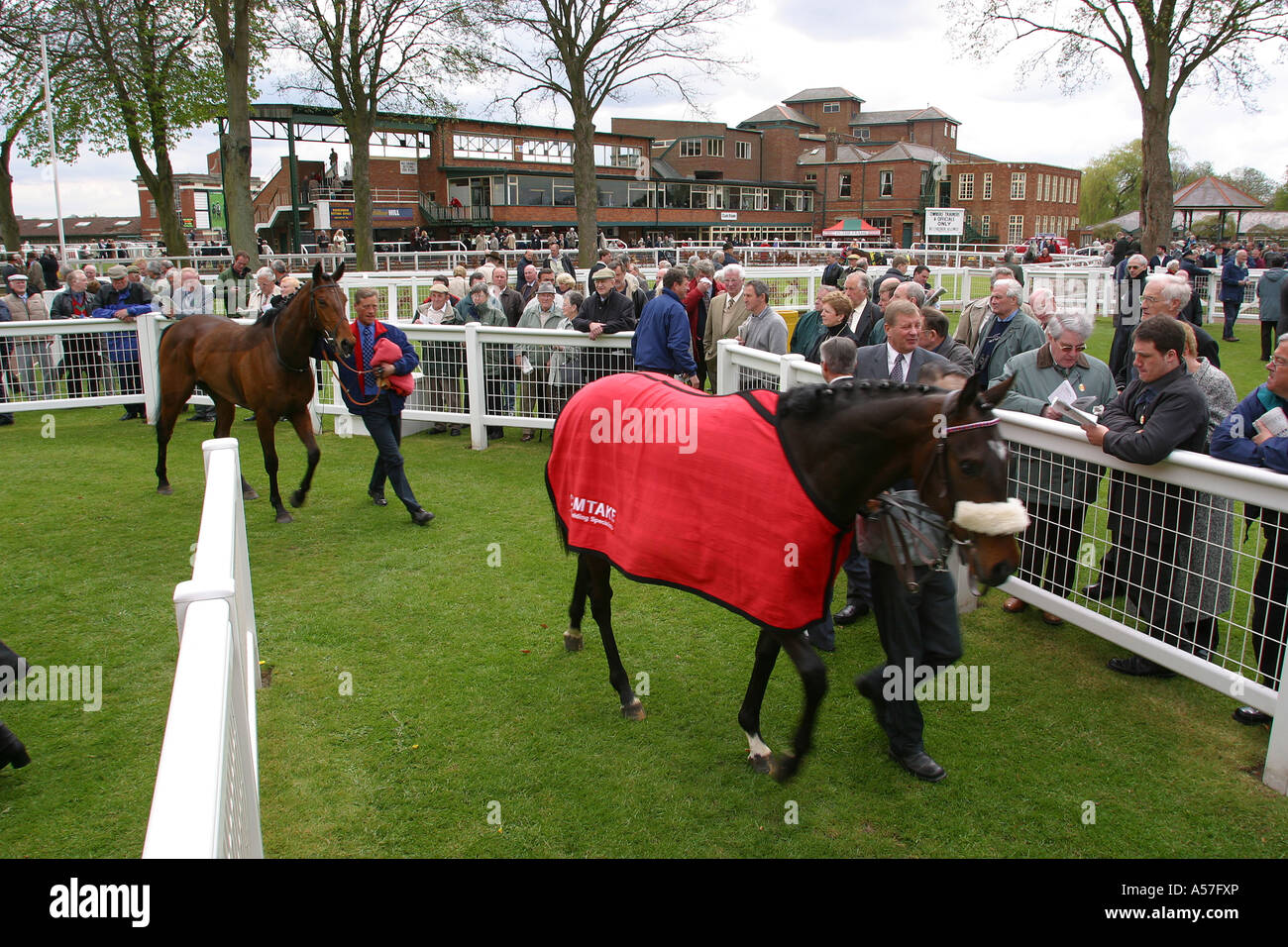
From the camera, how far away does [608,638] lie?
4410mm

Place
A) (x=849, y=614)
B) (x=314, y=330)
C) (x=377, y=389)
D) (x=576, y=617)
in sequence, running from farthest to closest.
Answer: (x=314, y=330) < (x=377, y=389) < (x=849, y=614) < (x=576, y=617)

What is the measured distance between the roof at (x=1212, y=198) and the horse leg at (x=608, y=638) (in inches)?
1687

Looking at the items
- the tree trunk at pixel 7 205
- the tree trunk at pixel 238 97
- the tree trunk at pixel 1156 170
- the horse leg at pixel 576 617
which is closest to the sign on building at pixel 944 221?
the tree trunk at pixel 1156 170

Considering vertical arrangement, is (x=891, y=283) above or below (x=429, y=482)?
above

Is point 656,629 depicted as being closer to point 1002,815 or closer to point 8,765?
point 1002,815

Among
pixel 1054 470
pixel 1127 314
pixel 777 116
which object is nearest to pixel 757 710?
pixel 1054 470

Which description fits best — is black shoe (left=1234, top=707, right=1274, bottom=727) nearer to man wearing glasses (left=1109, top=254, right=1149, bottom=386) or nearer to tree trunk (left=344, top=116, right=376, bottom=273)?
man wearing glasses (left=1109, top=254, right=1149, bottom=386)

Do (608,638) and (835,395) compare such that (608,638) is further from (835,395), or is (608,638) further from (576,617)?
(835,395)

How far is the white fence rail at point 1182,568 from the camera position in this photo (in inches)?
144

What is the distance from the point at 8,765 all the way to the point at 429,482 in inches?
191

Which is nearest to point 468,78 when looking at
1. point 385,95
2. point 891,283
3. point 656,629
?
point 385,95

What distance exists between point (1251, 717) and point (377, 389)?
6153 millimetres

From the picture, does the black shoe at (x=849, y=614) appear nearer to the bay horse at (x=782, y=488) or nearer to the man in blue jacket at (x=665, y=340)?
the bay horse at (x=782, y=488)

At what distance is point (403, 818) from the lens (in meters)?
3.52
